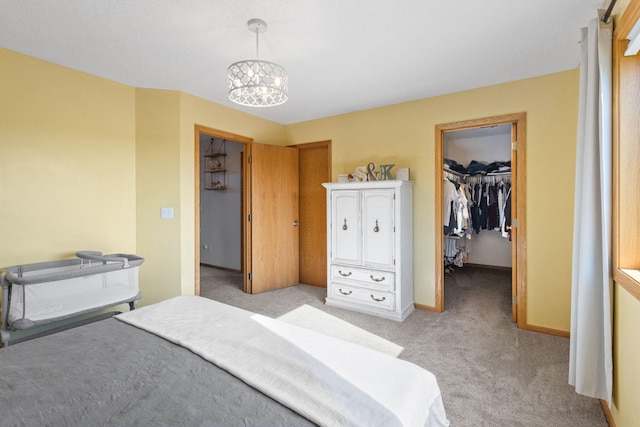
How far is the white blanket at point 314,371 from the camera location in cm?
96

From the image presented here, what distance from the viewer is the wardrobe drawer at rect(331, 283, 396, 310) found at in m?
3.23

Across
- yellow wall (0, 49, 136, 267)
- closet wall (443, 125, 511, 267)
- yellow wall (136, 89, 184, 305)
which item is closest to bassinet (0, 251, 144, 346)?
yellow wall (0, 49, 136, 267)

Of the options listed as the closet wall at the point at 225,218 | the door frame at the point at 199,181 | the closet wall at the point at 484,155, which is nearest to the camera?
the door frame at the point at 199,181

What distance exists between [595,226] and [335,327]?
216cm

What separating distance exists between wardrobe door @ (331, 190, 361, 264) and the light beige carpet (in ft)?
2.21

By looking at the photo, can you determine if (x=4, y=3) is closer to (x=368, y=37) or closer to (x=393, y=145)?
(x=368, y=37)

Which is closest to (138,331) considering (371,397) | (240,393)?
(240,393)

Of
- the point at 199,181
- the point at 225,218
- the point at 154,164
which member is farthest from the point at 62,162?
the point at 225,218

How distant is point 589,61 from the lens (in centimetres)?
170

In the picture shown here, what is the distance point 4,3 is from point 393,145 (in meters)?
3.36

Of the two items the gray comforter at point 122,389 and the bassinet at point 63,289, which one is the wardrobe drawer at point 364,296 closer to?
the bassinet at point 63,289

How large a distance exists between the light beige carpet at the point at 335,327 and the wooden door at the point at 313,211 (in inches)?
36.6

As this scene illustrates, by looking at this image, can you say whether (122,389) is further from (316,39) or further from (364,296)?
(364,296)

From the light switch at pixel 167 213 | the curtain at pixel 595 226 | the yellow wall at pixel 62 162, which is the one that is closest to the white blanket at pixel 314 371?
the curtain at pixel 595 226
